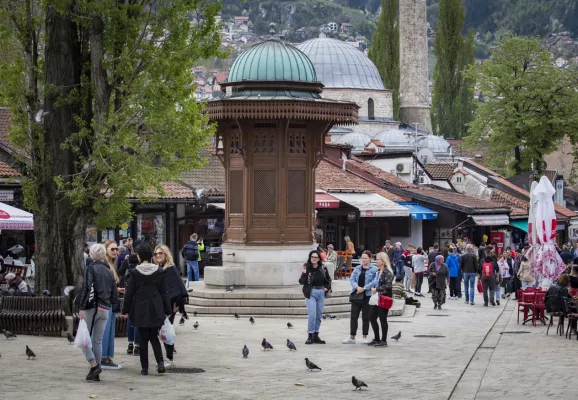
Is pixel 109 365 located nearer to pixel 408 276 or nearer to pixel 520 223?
pixel 408 276

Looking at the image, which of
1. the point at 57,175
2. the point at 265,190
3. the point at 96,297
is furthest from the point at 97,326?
the point at 265,190

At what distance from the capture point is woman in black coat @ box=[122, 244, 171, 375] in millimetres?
12859

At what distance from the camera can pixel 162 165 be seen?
18875 mm

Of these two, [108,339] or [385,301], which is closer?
[108,339]

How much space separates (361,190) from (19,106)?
24.0 m

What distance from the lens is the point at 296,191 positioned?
23141 millimetres

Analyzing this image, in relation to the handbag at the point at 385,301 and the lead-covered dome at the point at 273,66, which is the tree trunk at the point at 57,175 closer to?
the handbag at the point at 385,301

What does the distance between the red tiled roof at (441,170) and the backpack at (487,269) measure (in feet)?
90.8

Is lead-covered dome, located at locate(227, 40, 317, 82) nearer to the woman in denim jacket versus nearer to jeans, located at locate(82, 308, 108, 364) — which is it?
the woman in denim jacket

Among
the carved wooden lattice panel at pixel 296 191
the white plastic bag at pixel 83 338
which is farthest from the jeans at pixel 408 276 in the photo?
the white plastic bag at pixel 83 338

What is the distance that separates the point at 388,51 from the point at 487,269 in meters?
63.4

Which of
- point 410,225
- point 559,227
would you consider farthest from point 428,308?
point 559,227

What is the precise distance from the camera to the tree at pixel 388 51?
87.8 m

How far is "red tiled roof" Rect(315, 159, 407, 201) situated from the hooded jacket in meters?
26.8
